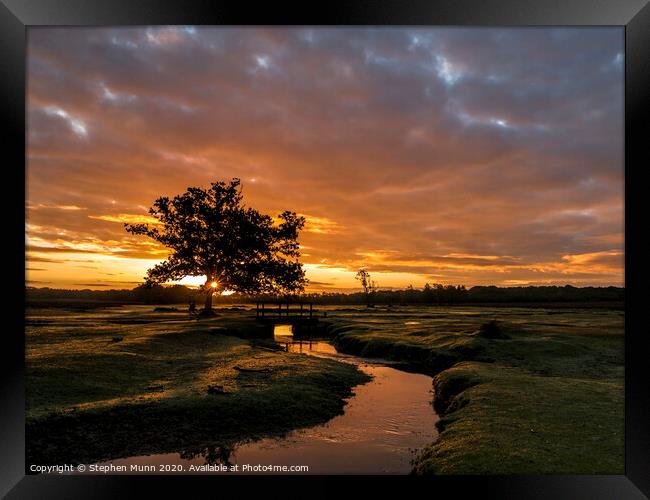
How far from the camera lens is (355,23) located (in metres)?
6.92

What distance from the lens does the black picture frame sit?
6242 mm

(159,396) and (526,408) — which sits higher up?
(159,396)

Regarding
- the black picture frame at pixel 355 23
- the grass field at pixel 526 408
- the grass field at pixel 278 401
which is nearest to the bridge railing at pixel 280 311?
the grass field at pixel 278 401

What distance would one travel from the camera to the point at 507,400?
15.5 metres

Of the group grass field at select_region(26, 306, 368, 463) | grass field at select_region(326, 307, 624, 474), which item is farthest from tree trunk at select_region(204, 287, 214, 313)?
grass field at select_region(326, 307, 624, 474)

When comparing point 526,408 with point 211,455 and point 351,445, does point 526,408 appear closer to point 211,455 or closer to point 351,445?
point 351,445

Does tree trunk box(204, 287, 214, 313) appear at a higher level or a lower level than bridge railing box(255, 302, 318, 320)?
higher

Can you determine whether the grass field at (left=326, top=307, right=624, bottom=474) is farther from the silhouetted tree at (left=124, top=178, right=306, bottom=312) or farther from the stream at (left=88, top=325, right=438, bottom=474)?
the silhouetted tree at (left=124, top=178, right=306, bottom=312)

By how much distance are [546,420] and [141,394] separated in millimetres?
14283

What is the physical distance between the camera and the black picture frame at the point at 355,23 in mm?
6242

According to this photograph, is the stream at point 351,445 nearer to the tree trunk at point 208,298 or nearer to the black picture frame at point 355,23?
the black picture frame at point 355,23

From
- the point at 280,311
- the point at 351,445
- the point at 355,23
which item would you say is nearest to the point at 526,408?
the point at 351,445
